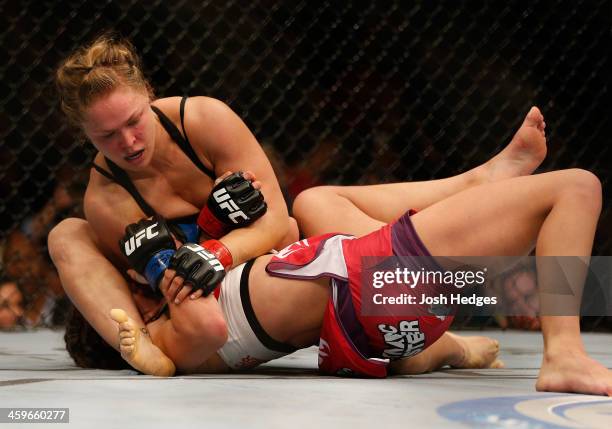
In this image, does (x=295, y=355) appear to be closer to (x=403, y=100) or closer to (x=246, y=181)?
(x=246, y=181)

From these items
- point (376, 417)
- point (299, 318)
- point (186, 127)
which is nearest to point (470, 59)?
point (186, 127)

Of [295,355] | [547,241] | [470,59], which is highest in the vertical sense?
[470,59]

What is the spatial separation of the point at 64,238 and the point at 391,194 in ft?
2.03

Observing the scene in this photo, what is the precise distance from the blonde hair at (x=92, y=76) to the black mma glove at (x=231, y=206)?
8.4 inches

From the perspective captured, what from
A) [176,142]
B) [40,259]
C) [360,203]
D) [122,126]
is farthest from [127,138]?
[40,259]

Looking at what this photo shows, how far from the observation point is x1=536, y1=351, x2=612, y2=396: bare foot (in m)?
1.12

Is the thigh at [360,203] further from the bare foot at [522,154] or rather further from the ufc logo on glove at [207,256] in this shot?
the ufc logo on glove at [207,256]

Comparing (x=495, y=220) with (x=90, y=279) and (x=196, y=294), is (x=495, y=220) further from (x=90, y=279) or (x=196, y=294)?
(x=90, y=279)

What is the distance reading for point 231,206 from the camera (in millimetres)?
1443

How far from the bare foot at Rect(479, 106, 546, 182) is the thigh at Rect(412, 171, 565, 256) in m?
0.37

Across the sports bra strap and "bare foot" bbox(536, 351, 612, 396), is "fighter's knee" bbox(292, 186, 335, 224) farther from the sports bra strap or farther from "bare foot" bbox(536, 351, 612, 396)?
"bare foot" bbox(536, 351, 612, 396)

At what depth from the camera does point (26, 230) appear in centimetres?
281

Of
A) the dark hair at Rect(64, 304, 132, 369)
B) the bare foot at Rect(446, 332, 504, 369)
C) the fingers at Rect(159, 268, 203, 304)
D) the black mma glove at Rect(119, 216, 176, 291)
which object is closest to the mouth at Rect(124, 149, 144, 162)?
the black mma glove at Rect(119, 216, 176, 291)

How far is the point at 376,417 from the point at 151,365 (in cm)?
53
